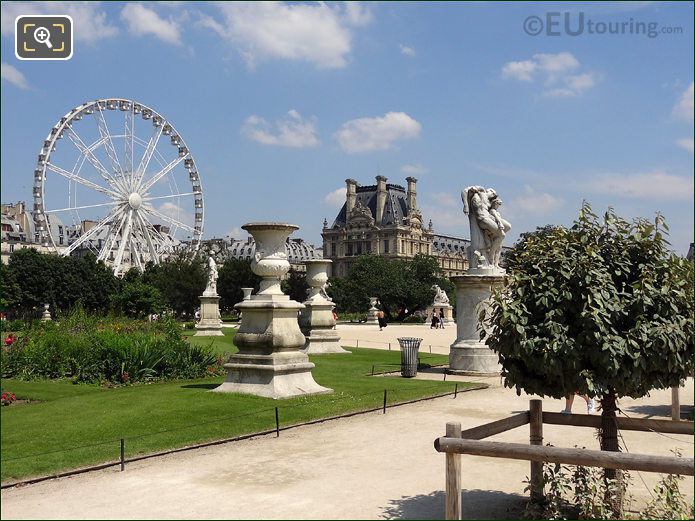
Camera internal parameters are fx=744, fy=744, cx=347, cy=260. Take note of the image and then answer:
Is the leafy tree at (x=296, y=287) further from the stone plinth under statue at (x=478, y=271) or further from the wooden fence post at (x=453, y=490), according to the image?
the wooden fence post at (x=453, y=490)

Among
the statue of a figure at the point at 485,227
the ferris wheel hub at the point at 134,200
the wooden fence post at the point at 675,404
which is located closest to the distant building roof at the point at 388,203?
the ferris wheel hub at the point at 134,200

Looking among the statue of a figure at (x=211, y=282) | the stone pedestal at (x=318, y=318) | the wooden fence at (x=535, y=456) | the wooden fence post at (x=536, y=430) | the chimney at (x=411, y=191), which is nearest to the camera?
the wooden fence at (x=535, y=456)

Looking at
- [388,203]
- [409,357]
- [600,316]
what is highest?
[388,203]

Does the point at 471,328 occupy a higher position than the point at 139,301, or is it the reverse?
the point at 139,301

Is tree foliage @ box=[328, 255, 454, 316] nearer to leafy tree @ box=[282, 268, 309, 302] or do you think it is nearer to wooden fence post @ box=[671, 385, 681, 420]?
leafy tree @ box=[282, 268, 309, 302]

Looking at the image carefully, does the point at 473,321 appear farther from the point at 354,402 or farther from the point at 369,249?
the point at 369,249

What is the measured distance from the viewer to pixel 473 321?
20406mm

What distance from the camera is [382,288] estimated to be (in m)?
75.1

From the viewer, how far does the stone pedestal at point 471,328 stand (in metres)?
20.0

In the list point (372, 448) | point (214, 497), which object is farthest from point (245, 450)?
point (214, 497)

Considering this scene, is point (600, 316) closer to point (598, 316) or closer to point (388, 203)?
point (598, 316)

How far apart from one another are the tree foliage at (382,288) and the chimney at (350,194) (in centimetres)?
5545

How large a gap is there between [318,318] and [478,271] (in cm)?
865

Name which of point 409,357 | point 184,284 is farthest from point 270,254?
point 184,284
